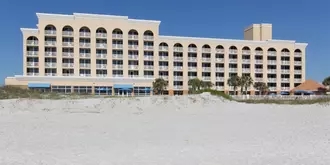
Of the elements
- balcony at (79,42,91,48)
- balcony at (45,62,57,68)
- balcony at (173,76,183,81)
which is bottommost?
balcony at (173,76,183,81)

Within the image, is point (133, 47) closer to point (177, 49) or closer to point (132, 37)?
point (132, 37)

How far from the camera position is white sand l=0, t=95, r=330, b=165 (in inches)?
383

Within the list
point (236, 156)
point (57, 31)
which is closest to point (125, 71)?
point (57, 31)

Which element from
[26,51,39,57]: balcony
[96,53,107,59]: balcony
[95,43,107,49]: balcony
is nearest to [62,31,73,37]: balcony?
[95,43,107,49]: balcony

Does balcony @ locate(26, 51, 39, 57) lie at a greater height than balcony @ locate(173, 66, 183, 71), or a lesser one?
greater

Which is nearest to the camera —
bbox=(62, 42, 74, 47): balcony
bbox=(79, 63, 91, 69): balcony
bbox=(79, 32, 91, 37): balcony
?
bbox=(62, 42, 74, 47): balcony

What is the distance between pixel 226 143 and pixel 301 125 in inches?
274

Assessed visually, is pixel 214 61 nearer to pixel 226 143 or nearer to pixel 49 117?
pixel 49 117

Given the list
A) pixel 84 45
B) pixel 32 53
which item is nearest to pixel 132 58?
pixel 84 45

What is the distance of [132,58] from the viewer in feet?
242

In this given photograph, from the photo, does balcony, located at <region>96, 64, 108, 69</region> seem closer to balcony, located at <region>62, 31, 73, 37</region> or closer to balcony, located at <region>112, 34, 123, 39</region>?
balcony, located at <region>112, 34, 123, 39</region>

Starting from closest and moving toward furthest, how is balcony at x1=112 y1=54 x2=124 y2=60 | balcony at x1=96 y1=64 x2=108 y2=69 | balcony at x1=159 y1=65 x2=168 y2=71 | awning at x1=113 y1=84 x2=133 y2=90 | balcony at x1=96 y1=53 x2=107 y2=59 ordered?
1. awning at x1=113 y1=84 x2=133 y2=90
2. balcony at x1=96 y1=64 x2=108 y2=69
3. balcony at x1=96 y1=53 x2=107 y2=59
4. balcony at x1=112 y1=54 x2=124 y2=60
5. balcony at x1=159 y1=65 x2=168 y2=71

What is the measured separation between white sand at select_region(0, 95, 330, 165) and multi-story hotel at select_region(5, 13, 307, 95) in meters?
43.2

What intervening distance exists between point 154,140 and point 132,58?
61.3m
